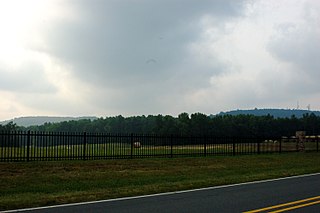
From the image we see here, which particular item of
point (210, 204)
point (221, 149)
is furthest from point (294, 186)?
point (221, 149)

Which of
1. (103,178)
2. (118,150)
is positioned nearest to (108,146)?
(118,150)

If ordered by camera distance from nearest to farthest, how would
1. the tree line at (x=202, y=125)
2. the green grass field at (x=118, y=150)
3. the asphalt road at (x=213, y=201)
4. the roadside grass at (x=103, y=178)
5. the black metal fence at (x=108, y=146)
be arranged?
1. the asphalt road at (x=213, y=201)
2. the roadside grass at (x=103, y=178)
3. the black metal fence at (x=108, y=146)
4. the green grass field at (x=118, y=150)
5. the tree line at (x=202, y=125)

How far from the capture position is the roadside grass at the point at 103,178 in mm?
10383

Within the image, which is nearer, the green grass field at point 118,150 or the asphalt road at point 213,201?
the asphalt road at point 213,201

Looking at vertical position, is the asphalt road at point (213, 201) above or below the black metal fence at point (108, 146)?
below

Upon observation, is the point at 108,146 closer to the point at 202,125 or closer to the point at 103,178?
the point at 103,178

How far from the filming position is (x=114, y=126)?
110 meters

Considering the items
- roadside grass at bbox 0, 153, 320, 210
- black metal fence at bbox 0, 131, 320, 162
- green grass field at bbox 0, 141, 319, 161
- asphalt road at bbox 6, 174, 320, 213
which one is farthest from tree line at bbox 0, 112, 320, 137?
asphalt road at bbox 6, 174, 320, 213

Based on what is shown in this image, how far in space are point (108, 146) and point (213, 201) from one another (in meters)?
12.9

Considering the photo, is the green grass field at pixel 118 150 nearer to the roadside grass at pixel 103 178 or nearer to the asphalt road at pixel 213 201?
the roadside grass at pixel 103 178

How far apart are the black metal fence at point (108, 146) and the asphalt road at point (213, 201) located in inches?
341

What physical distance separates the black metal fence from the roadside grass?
A: 1.34m

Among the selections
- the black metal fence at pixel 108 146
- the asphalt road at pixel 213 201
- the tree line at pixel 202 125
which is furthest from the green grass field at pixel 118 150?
the tree line at pixel 202 125

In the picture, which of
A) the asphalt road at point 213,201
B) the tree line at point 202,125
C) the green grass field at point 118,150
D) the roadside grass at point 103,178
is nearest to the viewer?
the asphalt road at point 213,201
